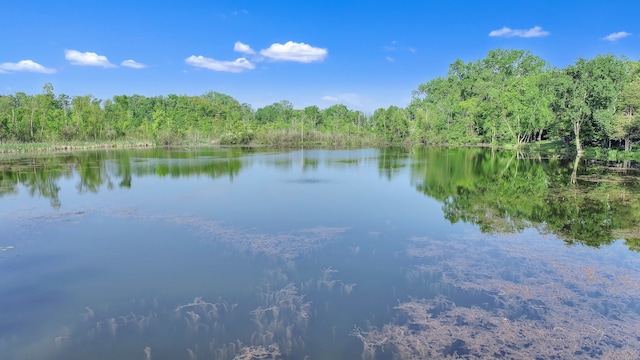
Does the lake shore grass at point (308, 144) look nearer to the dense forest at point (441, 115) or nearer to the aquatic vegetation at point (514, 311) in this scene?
the dense forest at point (441, 115)

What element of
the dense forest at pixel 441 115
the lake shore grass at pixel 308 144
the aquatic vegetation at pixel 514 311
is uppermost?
the dense forest at pixel 441 115

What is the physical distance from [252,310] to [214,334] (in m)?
0.80

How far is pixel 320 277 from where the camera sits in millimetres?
7535

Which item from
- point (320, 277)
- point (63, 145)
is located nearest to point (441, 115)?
point (63, 145)

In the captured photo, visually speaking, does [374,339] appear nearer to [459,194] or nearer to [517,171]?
[459,194]

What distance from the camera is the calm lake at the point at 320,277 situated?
Result: 17.8ft

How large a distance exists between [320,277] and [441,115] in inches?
2572

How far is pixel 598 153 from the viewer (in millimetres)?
33938

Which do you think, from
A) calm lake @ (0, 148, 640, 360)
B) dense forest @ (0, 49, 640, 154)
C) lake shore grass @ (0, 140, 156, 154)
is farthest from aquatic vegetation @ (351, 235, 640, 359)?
lake shore grass @ (0, 140, 156, 154)

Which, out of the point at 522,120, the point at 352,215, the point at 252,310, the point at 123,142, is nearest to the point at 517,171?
the point at 352,215

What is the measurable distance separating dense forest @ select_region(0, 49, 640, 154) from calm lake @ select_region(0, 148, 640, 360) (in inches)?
911

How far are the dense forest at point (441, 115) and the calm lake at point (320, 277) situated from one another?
75.9 feet

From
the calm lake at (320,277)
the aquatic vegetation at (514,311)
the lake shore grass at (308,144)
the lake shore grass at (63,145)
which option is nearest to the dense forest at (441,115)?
the lake shore grass at (308,144)

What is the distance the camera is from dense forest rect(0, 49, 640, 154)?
111 ft
